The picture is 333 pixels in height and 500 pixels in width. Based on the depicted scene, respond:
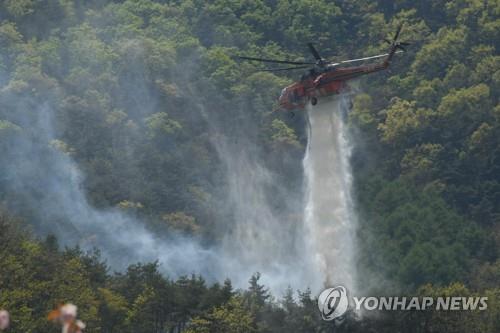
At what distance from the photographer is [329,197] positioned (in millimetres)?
100250

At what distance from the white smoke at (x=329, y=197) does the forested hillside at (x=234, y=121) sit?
4082mm

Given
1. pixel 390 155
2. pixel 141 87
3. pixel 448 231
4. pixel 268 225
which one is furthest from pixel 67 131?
pixel 448 231

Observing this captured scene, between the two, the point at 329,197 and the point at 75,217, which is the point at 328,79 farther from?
the point at 75,217

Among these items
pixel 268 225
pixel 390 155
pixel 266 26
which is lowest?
pixel 268 225

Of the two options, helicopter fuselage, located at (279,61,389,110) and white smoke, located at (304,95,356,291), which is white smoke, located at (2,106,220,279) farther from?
helicopter fuselage, located at (279,61,389,110)

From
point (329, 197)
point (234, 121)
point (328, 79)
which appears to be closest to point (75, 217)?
point (234, 121)

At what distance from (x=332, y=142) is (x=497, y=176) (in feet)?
111

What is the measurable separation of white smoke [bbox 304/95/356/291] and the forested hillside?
4082 millimetres

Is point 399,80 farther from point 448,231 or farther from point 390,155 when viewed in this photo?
point 448,231

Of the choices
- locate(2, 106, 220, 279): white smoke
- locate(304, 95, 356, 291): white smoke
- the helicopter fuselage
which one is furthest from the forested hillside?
the helicopter fuselage

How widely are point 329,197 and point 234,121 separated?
43.7 meters

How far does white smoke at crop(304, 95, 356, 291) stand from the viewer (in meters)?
98.1

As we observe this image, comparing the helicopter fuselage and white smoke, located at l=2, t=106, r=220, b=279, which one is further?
white smoke, located at l=2, t=106, r=220, b=279

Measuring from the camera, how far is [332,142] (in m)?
99.1
